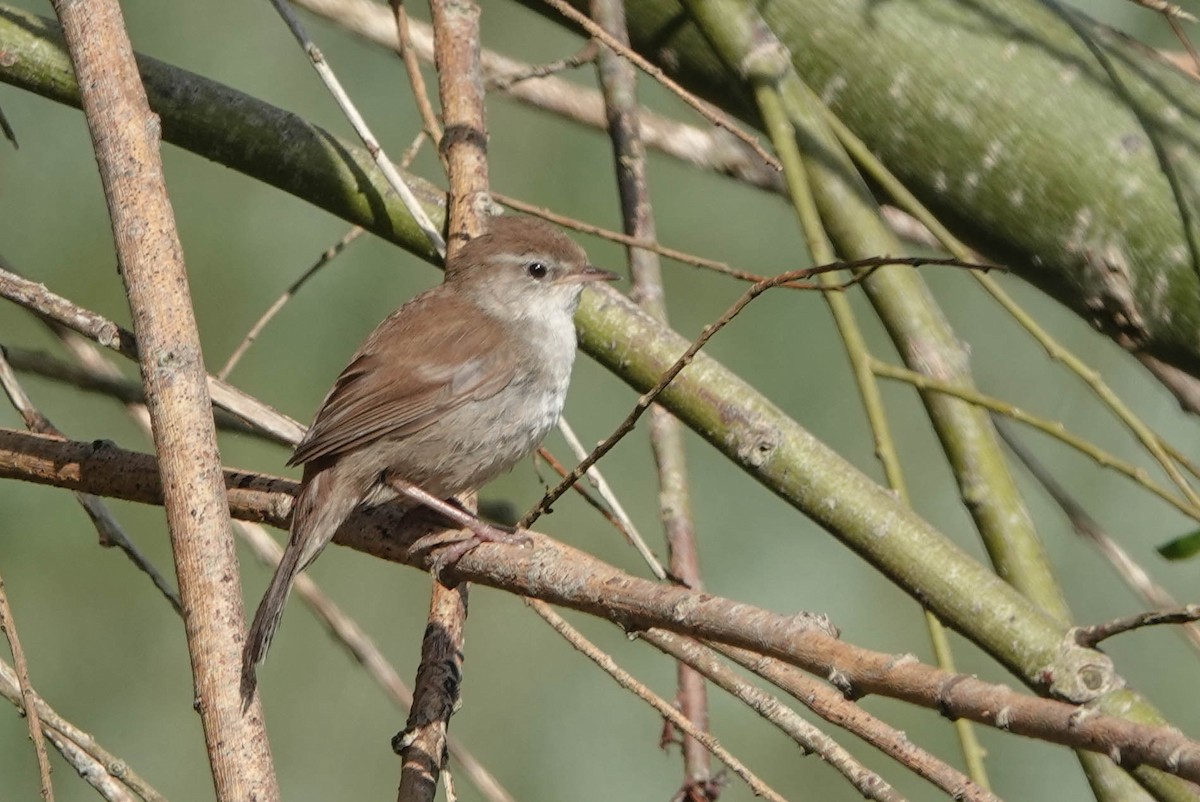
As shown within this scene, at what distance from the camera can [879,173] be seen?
336 centimetres

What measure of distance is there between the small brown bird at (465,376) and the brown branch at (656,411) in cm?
27

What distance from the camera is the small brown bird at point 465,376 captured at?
4031 millimetres

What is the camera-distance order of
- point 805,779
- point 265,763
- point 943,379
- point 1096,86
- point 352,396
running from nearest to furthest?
point 265,763
point 943,379
point 1096,86
point 352,396
point 805,779

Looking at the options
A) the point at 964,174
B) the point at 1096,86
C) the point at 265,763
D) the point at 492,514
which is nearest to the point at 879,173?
the point at 964,174

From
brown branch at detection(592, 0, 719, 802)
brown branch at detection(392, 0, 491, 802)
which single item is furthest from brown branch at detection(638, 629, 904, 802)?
brown branch at detection(592, 0, 719, 802)

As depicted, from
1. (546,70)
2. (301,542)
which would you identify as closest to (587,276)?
(546,70)

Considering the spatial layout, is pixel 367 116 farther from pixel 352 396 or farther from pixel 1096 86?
pixel 1096 86

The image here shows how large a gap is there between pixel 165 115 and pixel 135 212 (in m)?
1.14

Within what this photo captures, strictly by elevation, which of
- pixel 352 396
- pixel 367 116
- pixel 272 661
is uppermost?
pixel 367 116

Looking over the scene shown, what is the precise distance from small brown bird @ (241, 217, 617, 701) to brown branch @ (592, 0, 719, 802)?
27 centimetres

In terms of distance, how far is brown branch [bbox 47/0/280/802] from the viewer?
89.9 inches

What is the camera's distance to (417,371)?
432 centimetres

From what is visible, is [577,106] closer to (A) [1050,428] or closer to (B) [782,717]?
(A) [1050,428]

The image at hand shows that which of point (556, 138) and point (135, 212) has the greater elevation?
point (556, 138)
